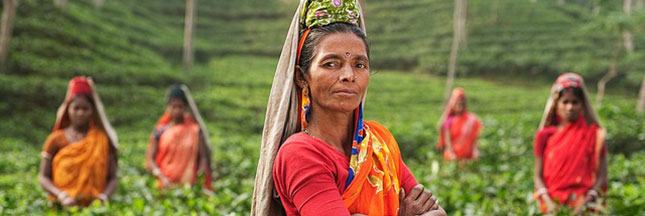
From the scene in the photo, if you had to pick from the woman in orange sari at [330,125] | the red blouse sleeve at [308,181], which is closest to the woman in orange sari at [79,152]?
the woman in orange sari at [330,125]

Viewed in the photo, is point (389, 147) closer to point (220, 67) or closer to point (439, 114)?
point (439, 114)

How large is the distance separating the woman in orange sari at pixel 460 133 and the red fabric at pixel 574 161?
3887 mm

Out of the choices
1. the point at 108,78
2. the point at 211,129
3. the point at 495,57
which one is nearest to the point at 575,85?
the point at 211,129

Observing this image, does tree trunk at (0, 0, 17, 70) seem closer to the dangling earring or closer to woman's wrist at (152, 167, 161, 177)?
woman's wrist at (152, 167, 161, 177)

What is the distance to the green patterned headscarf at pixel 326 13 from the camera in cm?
157

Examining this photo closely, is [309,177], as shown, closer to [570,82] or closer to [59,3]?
[570,82]

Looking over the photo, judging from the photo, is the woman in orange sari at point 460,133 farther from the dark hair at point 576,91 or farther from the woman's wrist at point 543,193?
the dark hair at point 576,91

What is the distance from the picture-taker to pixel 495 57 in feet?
91.9

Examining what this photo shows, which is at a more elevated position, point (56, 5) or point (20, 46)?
point (56, 5)

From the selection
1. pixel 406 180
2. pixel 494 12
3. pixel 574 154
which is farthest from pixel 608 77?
pixel 494 12

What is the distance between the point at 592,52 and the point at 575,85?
26.7 m

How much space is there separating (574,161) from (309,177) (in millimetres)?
3272

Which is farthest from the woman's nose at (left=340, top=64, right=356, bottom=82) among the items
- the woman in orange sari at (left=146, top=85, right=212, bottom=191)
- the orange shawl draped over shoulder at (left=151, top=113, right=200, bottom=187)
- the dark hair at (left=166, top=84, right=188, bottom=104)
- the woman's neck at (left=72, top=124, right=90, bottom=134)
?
the dark hair at (left=166, top=84, right=188, bottom=104)

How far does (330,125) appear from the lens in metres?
1.59
